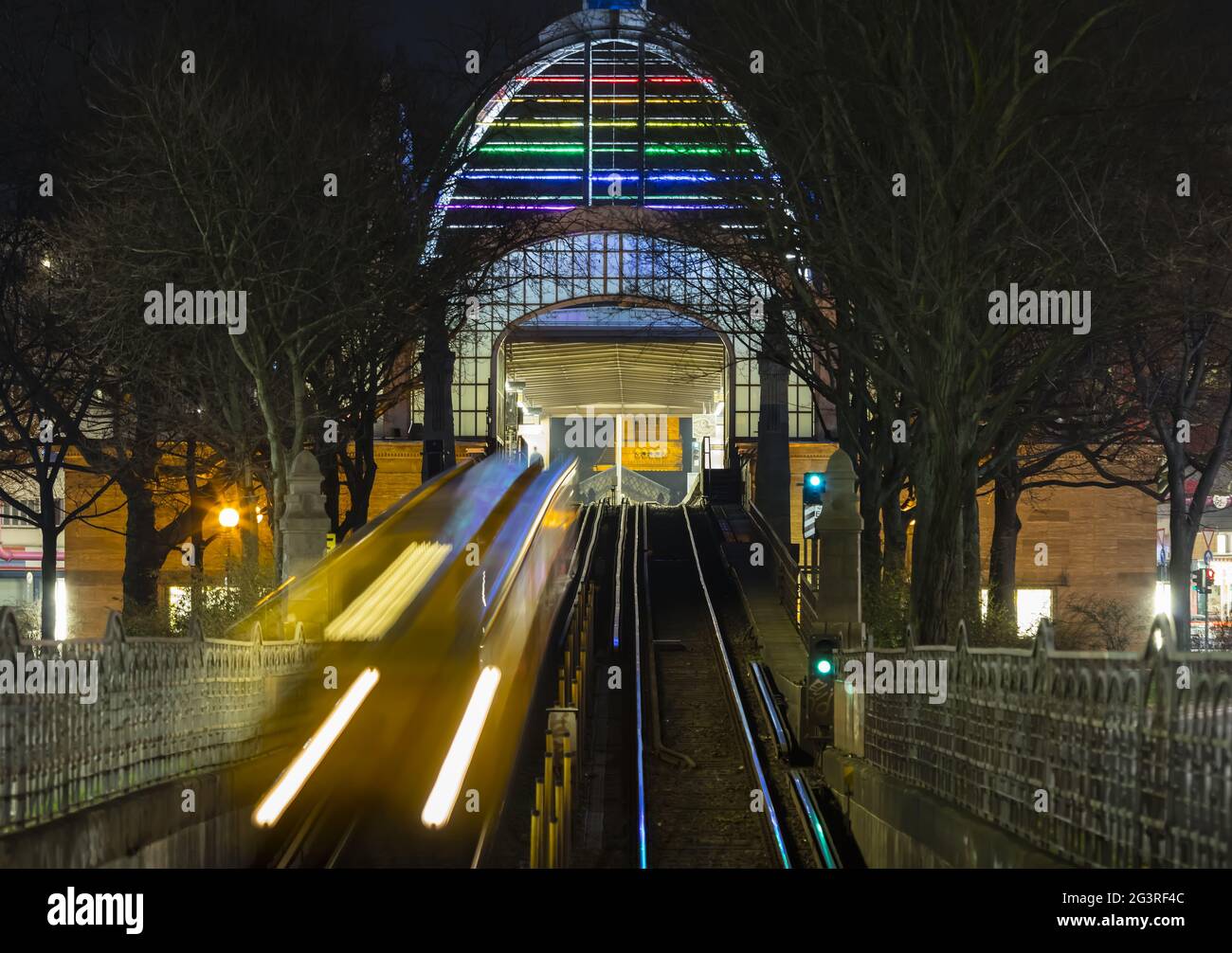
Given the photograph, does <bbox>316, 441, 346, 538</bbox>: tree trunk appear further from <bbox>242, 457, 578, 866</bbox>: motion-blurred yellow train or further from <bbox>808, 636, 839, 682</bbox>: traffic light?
<bbox>808, 636, 839, 682</bbox>: traffic light

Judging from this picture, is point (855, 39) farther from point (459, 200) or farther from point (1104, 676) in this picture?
point (459, 200)

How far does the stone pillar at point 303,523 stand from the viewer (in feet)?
80.3

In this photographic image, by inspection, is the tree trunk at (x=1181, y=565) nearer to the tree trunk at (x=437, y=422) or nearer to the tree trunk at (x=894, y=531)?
the tree trunk at (x=894, y=531)

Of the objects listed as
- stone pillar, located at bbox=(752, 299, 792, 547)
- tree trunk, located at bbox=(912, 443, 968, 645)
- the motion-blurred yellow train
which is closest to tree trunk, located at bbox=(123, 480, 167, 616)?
the motion-blurred yellow train

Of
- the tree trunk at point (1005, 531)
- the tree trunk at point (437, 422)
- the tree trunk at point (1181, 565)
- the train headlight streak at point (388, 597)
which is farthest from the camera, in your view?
the tree trunk at point (437, 422)

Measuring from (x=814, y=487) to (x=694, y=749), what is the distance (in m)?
6.13

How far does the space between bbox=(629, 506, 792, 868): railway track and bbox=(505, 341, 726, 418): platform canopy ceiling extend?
23.0 m

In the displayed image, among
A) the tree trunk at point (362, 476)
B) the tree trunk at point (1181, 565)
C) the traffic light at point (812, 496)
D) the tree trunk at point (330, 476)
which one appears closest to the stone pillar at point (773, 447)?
the tree trunk at point (362, 476)

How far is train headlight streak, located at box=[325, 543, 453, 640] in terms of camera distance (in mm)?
20703

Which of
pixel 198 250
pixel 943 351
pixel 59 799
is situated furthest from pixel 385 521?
pixel 59 799

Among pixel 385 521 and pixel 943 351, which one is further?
pixel 385 521

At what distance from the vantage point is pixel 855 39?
2153 centimetres

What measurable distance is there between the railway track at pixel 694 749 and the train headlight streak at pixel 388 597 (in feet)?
13.1
